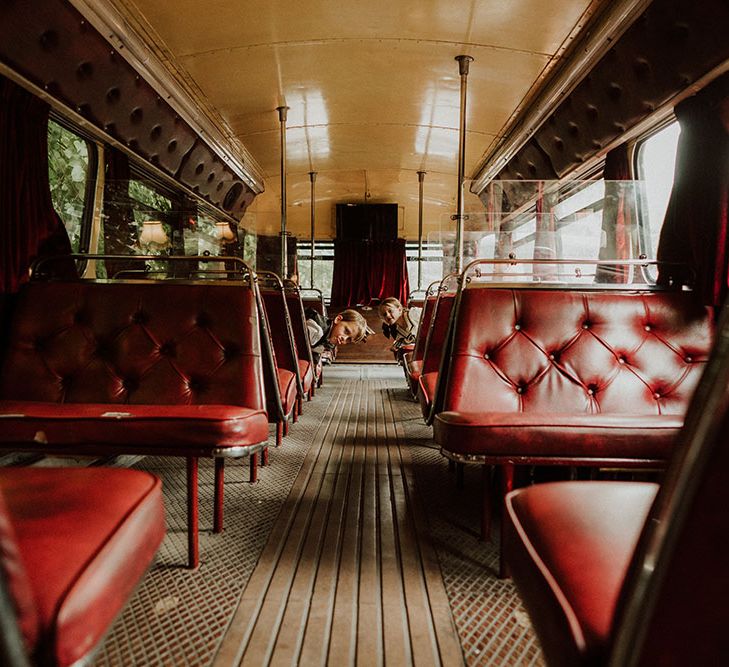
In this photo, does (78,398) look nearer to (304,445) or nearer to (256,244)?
(304,445)

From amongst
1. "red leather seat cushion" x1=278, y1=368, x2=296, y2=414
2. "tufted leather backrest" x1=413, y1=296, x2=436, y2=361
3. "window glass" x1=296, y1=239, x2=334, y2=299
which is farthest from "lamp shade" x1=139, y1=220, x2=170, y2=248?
"window glass" x1=296, y1=239, x2=334, y2=299

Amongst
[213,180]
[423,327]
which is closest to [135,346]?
[423,327]

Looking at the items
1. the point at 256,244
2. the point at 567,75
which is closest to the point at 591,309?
the point at 567,75

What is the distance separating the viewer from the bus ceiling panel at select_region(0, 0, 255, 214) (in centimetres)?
268

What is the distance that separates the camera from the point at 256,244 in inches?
226

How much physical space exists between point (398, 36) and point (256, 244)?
2815 millimetres

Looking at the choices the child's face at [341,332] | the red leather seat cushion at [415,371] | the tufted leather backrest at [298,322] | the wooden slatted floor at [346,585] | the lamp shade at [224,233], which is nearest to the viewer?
the wooden slatted floor at [346,585]

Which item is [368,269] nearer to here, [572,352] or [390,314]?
[390,314]

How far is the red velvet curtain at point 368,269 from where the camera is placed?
10211mm

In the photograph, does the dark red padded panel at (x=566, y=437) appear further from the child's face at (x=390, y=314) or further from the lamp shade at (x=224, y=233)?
the lamp shade at (x=224, y=233)

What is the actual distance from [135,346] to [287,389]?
833 mm

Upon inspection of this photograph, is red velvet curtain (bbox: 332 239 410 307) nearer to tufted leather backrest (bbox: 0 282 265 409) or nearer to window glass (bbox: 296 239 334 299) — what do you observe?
window glass (bbox: 296 239 334 299)

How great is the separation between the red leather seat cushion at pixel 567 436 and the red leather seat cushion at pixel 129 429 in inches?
27.6

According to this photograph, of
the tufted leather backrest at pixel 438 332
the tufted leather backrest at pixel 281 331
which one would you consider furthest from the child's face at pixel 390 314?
the tufted leather backrest at pixel 281 331
